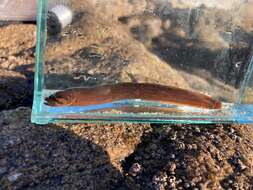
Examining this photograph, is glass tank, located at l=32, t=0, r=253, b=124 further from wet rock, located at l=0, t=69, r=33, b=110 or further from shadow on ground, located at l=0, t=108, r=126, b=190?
wet rock, located at l=0, t=69, r=33, b=110

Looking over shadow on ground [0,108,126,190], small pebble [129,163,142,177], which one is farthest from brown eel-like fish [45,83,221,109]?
small pebble [129,163,142,177]

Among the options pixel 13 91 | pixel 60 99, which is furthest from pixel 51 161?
pixel 13 91

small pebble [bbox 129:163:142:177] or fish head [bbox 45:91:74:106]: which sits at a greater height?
fish head [bbox 45:91:74:106]

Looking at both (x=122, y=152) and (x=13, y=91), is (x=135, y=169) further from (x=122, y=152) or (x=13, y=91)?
(x=13, y=91)

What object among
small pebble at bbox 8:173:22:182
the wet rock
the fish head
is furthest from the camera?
the wet rock

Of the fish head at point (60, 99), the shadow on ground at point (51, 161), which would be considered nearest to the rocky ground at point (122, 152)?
the shadow on ground at point (51, 161)
